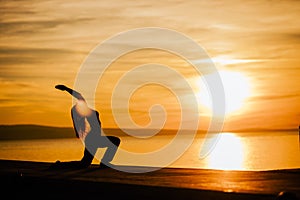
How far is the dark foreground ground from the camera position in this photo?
39.3 ft

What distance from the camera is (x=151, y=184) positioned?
13.3 m

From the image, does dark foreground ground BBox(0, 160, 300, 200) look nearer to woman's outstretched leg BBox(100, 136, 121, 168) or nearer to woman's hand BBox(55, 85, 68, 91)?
woman's outstretched leg BBox(100, 136, 121, 168)

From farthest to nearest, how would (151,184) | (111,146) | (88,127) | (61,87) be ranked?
(111,146) → (88,127) → (61,87) → (151,184)

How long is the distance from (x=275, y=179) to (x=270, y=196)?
3.30 meters

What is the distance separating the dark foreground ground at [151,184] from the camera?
11984 millimetres

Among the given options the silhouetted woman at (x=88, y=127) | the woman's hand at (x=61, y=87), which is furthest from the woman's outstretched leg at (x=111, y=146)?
the woman's hand at (x=61, y=87)

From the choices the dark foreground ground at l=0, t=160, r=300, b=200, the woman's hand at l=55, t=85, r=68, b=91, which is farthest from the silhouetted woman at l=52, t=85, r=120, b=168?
the dark foreground ground at l=0, t=160, r=300, b=200

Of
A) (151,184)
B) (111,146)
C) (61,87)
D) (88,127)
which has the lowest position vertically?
(111,146)

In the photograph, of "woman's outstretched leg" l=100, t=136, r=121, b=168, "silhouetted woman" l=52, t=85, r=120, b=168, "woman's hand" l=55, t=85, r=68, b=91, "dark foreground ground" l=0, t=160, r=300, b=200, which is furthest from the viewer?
"woman's outstretched leg" l=100, t=136, r=121, b=168

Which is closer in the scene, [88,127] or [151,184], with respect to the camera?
[151,184]

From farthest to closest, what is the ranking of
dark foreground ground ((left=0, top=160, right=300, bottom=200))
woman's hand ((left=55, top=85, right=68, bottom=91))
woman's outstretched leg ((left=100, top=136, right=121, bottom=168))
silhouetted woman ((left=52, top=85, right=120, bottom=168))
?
woman's outstretched leg ((left=100, top=136, right=121, bottom=168)), silhouetted woman ((left=52, top=85, right=120, bottom=168)), woman's hand ((left=55, top=85, right=68, bottom=91)), dark foreground ground ((left=0, top=160, right=300, bottom=200))

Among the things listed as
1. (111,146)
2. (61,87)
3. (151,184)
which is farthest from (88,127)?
(151,184)

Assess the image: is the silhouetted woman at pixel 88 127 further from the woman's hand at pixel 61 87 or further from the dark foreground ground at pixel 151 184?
the dark foreground ground at pixel 151 184

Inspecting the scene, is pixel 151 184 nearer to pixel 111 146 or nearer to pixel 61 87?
pixel 111 146
